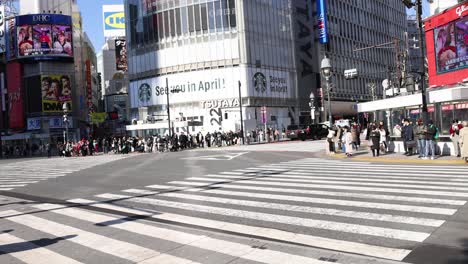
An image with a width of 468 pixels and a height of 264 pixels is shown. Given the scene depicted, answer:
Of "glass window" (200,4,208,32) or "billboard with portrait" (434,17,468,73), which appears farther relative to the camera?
"glass window" (200,4,208,32)

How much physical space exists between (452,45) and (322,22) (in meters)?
50.0

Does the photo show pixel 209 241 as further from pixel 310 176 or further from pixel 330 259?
pixel 310 176

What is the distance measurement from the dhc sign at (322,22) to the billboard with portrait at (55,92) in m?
42.2

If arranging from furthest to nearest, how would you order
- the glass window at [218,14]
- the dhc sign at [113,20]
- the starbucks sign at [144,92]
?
the dhc sign at [113,20]
the starbucks sign at [144,92]
the glass window at [218,14]

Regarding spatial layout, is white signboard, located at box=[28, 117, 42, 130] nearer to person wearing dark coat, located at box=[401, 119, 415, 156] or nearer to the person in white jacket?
the person in white jacket

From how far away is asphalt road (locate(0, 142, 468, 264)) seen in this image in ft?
20.7

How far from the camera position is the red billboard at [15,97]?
252 ft

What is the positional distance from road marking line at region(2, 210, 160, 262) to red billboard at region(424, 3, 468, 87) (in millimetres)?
24793

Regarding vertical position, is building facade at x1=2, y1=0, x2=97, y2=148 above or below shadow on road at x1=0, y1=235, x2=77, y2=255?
above

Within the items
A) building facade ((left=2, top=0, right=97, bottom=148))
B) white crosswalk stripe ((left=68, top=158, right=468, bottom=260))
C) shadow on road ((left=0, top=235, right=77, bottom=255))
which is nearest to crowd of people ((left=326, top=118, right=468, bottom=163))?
Result: white crosswalk stripe ((left=68, top=158, right=468, bottom=260))

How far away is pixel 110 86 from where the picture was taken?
450 ft


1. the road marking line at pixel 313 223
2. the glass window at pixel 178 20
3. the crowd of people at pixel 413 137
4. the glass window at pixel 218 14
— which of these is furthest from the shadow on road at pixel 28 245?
the glass window at pixel 178 20

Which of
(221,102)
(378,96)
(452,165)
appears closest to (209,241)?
(452,165)

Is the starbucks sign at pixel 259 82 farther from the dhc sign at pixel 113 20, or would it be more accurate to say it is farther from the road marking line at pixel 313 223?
the dhc sign at pixel 113 20
